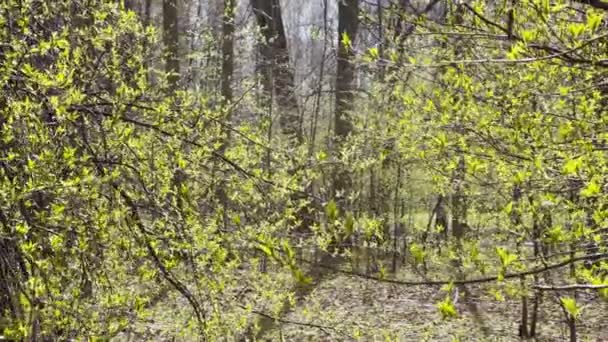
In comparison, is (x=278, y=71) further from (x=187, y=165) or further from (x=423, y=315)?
(x=187, y=165)

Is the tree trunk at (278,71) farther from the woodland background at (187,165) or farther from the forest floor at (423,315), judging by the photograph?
the woodland background at (187,165)

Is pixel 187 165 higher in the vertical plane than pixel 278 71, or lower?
lower

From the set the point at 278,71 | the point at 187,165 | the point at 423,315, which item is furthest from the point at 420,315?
the point at 187,165

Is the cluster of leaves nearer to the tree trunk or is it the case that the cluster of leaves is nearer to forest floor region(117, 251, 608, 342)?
forest floor region(117, 251, 608, 342)

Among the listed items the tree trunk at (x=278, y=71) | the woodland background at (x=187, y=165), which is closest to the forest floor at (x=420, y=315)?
the tree trunk at (x=278, y=71)

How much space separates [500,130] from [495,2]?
79 centimetres

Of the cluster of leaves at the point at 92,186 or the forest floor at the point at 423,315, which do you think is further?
the forest floor at the point at 423,315

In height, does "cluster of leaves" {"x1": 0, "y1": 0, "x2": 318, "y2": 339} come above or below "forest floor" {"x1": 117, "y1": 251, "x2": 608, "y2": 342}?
above

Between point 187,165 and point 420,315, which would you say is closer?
point 187,165

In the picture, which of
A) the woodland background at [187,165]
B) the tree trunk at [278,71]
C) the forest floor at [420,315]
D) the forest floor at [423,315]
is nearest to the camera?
the woodland background at [187,165]

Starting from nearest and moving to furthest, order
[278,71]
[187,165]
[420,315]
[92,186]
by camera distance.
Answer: [92,186] → [187,165] → [420,315] → [278,71]

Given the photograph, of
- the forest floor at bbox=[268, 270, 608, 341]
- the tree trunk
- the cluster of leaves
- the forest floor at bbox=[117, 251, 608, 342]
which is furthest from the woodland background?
the tree trunk

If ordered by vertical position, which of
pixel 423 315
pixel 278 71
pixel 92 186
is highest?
pixel 278 71

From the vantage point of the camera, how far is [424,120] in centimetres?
459
